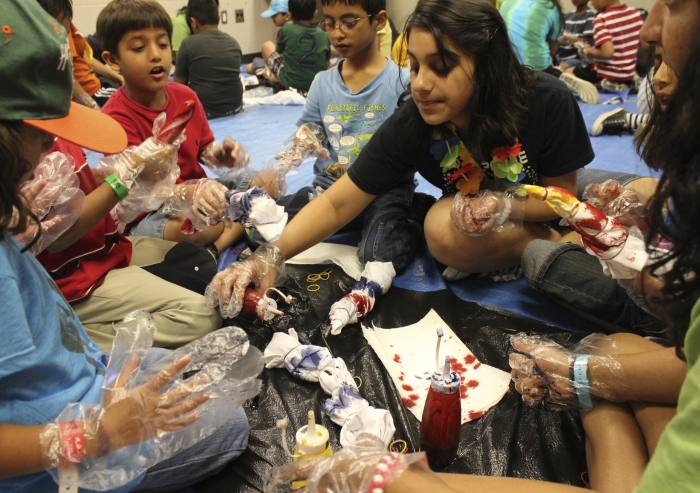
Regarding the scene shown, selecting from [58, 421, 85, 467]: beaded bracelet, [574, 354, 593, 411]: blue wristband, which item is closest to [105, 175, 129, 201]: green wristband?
[58, 421, 85, 467]: beaded bracelet

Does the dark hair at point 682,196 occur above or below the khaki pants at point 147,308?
above

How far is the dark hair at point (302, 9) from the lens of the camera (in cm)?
465

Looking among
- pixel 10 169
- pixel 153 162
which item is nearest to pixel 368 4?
pixel 153 162

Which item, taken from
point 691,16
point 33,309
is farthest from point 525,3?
point 33,309

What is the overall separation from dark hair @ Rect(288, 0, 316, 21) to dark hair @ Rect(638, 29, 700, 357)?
176 inches

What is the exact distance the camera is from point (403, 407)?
1379mm

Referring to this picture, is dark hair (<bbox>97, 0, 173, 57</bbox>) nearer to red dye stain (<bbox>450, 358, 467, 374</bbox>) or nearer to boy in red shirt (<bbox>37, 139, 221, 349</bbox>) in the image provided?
boy in red shirt (<bbox>37, 139, 221, 349</bbox>)

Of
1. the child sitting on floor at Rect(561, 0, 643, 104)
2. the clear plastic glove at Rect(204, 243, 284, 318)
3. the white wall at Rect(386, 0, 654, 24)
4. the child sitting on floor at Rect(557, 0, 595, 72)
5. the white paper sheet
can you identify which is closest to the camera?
the white paper sheet

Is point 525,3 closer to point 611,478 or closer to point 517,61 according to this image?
point 517,61

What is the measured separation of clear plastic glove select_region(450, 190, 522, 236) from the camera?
5.49 ft

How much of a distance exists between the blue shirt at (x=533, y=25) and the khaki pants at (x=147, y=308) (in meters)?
2.75

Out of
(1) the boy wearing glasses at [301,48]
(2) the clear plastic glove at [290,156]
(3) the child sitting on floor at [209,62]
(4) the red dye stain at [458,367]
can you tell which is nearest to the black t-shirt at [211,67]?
(3) the child sitting on floor at [209,62]

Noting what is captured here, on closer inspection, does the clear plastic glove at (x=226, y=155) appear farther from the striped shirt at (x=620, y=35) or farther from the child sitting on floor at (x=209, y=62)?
the striped shirt at (x=620, y=35)

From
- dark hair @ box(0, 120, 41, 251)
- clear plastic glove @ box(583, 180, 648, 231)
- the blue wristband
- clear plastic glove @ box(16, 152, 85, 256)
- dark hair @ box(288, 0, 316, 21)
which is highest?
dark hair @ box(0, 120, 41, 251)
